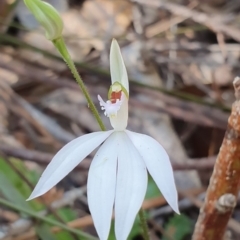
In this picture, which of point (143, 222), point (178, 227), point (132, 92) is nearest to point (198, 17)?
point (132, 92)

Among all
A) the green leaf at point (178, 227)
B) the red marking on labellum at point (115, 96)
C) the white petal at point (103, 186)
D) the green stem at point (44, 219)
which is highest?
the red marking on labellum at point (115, 96)

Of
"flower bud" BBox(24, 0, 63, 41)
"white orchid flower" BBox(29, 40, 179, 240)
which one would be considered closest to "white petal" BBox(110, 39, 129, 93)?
"white orchid flower" BBox(29, 40, 179, 240)

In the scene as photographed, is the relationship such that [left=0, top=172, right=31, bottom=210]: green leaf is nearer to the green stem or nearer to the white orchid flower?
the green stem

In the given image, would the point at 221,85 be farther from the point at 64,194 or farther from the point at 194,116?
the point at 64,194

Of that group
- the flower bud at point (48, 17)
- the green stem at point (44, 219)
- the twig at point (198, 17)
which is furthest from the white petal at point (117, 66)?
the twig at point (198, 17)

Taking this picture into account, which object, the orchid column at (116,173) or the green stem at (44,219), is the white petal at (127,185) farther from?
the green stem at (44,219)

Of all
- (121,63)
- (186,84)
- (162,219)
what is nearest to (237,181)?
(121,63)

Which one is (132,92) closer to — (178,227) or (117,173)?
(178,227)
